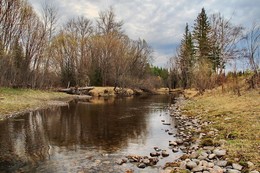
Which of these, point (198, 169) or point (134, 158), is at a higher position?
point (198, 169)

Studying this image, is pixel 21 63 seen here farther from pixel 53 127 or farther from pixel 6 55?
pixel 53 127

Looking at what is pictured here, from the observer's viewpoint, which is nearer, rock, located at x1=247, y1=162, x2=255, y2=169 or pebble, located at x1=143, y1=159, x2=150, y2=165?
rock, located at x1=247, y1=162, x2=255, y2=169

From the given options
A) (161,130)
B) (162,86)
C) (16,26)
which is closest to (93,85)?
(16,26)

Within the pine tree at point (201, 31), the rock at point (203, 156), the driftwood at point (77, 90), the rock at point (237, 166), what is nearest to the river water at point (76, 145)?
the rock at point (203, 156)

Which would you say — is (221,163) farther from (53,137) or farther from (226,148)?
(53,137)

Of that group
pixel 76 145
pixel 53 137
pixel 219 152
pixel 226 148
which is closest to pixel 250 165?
pixel 219 152

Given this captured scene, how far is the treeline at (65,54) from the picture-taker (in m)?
38.9

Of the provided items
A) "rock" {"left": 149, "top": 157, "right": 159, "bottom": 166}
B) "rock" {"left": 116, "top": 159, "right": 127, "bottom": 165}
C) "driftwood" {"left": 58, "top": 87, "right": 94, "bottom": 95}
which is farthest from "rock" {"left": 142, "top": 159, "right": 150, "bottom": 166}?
"driftwood" {"left": 58, "top": 87, "right": 94, "bottom": 95}

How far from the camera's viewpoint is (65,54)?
63219mm

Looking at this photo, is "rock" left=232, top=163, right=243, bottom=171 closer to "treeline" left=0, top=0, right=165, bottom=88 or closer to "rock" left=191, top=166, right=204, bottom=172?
"rock" left=191, top=166, right=204, bottom=172

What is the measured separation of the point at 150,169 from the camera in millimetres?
8562

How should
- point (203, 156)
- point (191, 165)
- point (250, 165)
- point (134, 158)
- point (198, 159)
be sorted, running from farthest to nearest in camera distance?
1. point (134, 158)
2. point (203, 156)
3. point (198, 159)
4. point (191, 165)
5. point (250, 165)

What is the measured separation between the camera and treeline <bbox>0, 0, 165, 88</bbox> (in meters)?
38.9

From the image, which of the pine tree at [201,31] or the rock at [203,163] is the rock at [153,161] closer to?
the rock at [203,163]
